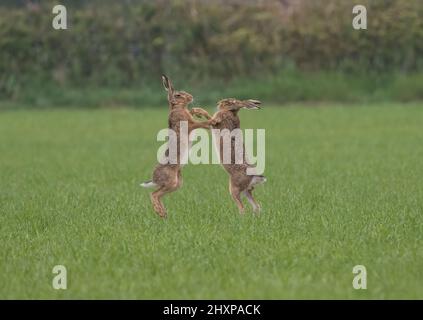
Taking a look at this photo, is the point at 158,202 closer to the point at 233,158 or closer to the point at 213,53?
the point at 233,158

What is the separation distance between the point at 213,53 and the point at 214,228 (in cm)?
2084

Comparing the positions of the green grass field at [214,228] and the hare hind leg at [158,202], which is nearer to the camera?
the green grass field at [214,228]

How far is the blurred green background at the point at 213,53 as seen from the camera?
2820 cm

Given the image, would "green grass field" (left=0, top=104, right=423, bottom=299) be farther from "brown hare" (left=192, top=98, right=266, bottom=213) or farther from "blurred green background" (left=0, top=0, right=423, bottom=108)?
"blurred green background" (left=0, top=0, right=423, bottom=108)

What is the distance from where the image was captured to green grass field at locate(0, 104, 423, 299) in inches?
283

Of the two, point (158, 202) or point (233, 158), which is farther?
point (158, 202)

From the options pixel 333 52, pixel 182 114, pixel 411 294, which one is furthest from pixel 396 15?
pixel 411 294

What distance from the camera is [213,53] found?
29.8 m

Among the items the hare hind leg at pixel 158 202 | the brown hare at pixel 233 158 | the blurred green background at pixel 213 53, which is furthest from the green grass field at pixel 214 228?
the blurred green background at pixel 213 53

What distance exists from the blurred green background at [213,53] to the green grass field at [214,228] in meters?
9.46

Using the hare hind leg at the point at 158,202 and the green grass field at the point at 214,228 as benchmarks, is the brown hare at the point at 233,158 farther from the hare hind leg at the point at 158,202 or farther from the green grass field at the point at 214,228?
the hare hind leg at the point at 158,202

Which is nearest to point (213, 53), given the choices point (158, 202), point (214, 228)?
point (158, 202)
